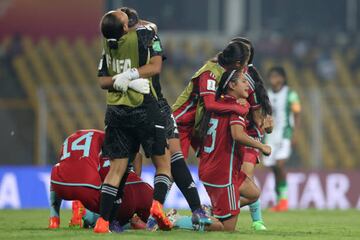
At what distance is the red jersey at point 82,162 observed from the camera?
11.6 meters

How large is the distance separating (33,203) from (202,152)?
8.81 metres

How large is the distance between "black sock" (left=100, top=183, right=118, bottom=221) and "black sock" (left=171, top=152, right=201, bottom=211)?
34.8 inches

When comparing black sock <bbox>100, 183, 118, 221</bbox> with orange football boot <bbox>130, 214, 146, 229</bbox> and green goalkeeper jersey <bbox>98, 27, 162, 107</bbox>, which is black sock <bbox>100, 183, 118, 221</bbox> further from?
orange football boot <bbox>130, 214, 146, 229</bbox>

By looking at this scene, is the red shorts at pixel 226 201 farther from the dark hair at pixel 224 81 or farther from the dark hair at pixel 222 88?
the dark hair at pixel 224 81

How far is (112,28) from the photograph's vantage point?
428 inches

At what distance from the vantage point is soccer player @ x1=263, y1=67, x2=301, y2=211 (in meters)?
18.9

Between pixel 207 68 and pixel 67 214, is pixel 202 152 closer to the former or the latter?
pixel 207 68

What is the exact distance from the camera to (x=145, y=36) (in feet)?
36.6

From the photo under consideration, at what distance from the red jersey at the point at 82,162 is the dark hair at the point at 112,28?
4.27 feet

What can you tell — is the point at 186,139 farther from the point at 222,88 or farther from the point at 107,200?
the point at 107,200

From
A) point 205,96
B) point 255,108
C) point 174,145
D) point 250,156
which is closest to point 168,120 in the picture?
point 174,145

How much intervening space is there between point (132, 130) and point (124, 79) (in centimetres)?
57

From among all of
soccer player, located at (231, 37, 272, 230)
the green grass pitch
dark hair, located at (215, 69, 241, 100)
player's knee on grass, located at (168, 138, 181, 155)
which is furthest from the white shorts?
player's knee on grass, located at (168, 138, 181, 155)

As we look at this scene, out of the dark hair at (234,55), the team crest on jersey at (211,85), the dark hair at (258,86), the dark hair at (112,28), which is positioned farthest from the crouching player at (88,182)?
the dark hair at (258,86)
